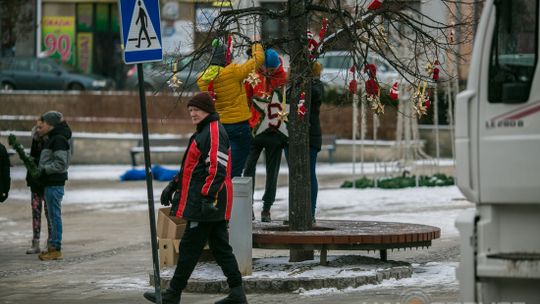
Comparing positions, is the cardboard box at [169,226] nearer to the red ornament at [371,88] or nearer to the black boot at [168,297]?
the black boot at [168,297]

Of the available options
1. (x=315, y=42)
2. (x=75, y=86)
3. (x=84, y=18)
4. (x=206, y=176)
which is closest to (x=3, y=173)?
(x=315, y=42)

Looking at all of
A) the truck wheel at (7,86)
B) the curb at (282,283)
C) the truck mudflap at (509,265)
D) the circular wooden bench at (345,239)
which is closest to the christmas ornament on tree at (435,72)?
the circular wooden bench at (345,239)

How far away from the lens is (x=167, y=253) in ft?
43.6

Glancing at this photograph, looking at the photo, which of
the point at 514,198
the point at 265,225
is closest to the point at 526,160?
the point at 514,198

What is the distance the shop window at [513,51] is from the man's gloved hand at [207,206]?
10.1ft

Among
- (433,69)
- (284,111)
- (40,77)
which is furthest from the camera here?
(40,77)

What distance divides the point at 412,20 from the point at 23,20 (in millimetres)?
33955

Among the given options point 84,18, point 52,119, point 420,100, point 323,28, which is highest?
point 84,18

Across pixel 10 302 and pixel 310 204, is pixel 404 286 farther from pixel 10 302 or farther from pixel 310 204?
pixel 10 302

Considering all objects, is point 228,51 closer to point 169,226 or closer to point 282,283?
point 169,226

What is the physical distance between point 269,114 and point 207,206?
163 inches

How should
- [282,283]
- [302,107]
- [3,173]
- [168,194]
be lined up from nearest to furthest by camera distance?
1. [168,194]
2. [282,283]
3. [302,107]
4. [3,173]

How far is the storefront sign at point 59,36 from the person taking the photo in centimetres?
5519

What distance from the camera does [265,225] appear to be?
14.2m
